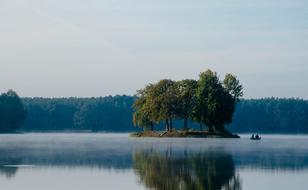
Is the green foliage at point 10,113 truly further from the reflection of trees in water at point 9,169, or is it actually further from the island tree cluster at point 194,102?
the reflection of trees in water at point 9,169

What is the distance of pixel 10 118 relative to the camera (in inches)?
7200

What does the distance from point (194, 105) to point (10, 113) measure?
234ft

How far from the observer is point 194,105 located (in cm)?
12462

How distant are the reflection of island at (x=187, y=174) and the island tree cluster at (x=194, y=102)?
7282 centimetres

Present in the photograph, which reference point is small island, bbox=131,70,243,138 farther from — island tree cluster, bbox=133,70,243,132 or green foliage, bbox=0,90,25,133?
green foliage, bbox=0,90,25,133

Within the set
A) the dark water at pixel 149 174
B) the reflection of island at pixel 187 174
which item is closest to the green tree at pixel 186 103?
the dark water at pixel 149 174

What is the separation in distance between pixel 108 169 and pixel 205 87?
84.4 metres

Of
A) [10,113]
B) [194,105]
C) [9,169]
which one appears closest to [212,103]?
[194,105]

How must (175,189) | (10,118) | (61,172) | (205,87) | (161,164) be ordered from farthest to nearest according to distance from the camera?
(10,118) < (205,87) < (161,164) < (61,172) < (175,189)

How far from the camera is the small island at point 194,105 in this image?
122 m

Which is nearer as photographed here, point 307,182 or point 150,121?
point 307,182

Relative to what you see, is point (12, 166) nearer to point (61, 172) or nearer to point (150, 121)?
point (61, 172)

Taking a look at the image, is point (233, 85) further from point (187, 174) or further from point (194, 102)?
point (187, 174)

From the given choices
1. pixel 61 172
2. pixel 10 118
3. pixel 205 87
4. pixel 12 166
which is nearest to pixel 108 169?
pixel 61 172
